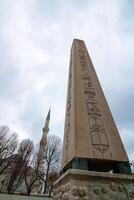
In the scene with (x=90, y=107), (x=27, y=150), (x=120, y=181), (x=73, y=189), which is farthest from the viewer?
(x=27, y=150)

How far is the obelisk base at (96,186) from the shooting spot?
8.36 feet

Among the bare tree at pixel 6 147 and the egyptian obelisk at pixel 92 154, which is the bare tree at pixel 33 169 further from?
the egyptian obelisk at pixel 92 154

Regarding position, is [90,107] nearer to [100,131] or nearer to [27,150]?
[100,131]

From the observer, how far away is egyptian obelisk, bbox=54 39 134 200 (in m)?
2.64

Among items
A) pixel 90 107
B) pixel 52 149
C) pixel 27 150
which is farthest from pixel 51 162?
pixel 90 107

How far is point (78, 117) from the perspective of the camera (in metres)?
3.59

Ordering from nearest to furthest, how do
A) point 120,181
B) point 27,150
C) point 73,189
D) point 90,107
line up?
point 73,189, point 120,181, point 90,107, point 27,150

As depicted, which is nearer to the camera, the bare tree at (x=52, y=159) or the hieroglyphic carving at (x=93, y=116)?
the hieroglyphic carving at (x=93, y=116)

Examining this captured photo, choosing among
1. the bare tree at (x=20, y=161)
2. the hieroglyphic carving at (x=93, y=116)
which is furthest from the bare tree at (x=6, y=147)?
the hieroglyphic carving at (x=93, y=116)

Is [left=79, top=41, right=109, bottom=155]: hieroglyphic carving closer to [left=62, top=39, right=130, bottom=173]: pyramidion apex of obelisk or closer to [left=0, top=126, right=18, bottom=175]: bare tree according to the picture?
[left=62, top=39, right=130, bottom=173]: pyramidion apex of obelisk

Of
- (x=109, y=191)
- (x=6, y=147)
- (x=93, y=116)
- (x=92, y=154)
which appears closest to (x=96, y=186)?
(x=109, y=191)

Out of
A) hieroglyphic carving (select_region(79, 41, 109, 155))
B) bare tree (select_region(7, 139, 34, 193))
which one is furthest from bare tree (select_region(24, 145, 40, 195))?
hieroglyphic carving (select_region(79, 41, 109, 155))

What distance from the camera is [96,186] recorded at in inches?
104

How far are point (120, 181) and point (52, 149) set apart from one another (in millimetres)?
19831
